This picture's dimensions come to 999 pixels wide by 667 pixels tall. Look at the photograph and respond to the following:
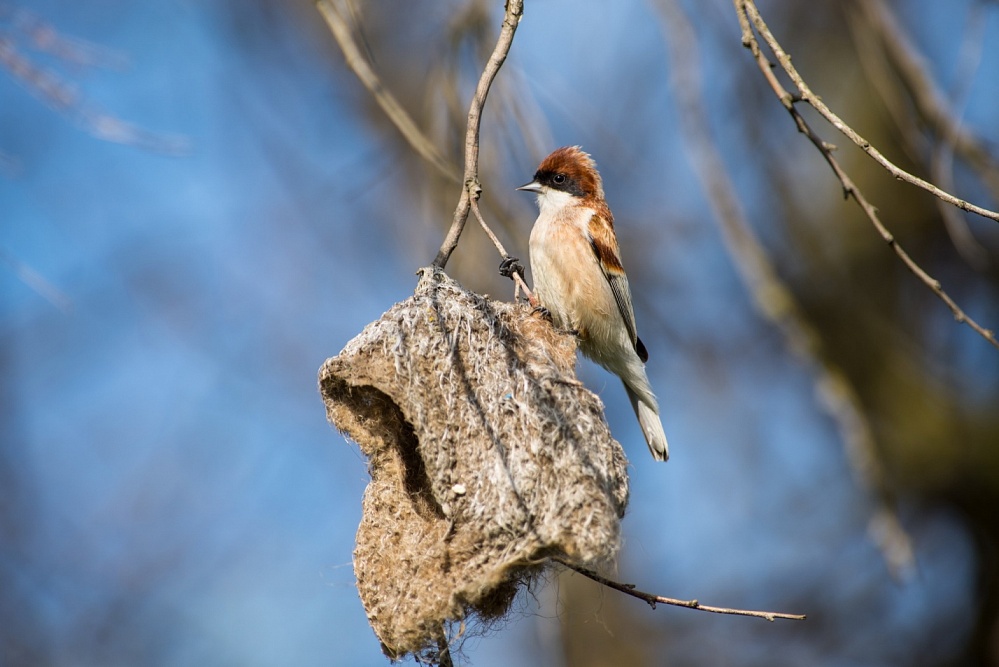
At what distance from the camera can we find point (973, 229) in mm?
8328

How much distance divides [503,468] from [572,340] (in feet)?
2.51

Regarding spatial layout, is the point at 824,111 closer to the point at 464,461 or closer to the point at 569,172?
the point at 464,461

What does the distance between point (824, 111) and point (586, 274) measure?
199cm

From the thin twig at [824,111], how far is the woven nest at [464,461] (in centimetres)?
116

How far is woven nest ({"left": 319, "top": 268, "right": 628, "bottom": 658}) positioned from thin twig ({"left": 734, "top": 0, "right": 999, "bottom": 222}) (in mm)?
1158

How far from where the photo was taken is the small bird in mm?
4238

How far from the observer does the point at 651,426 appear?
438cm

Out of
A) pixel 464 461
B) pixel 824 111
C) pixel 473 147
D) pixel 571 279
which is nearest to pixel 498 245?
pixel 473 147

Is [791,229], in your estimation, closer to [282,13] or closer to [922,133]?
[922,133]

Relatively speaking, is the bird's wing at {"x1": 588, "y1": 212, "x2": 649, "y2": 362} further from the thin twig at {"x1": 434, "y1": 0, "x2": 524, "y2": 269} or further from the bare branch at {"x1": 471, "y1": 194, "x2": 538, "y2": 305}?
the thin twig at {"x1": 434, "y1": 0, "x2": 524, "y2": 269}

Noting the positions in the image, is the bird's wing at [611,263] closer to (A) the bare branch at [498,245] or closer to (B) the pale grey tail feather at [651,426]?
(B) the pale grey tail feather at [651,426]

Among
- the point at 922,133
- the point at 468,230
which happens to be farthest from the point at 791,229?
the point at 468,230

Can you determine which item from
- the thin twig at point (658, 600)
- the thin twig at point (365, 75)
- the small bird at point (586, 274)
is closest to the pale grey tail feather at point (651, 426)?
the small bird at point (586, 274)

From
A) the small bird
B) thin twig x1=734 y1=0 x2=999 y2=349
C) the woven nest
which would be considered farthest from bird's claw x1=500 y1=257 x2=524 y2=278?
thin twig x1=734 y1=0 x2=999 y2=349
